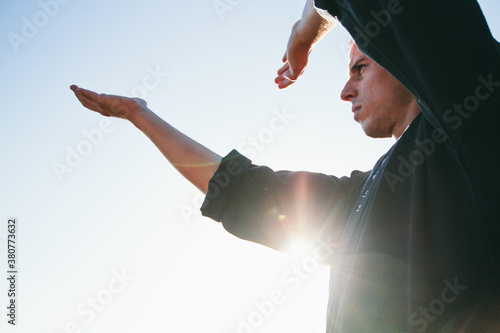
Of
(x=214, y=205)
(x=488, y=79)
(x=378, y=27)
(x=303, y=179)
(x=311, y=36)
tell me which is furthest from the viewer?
A: (x=303, y=179)

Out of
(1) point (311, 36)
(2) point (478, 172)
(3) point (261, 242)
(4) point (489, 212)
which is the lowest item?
(3) point (261, 242)

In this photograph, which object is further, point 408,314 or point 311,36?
point 311,36

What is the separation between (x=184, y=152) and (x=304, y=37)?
84cm

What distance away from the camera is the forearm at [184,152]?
6.50 ft

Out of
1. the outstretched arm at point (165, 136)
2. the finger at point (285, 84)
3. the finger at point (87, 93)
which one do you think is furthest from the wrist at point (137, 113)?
the finger at point (285, 84)

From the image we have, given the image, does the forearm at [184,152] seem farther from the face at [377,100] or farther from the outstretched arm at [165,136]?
the face at [377,100]

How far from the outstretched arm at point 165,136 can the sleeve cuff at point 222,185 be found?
0.18 ft

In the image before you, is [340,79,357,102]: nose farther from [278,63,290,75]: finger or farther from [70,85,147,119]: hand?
[70,85,147,119]: hand

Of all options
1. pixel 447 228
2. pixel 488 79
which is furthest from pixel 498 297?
pixel 488 79

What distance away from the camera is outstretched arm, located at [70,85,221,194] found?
1998 millimetres

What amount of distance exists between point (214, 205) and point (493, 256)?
47.7 inches

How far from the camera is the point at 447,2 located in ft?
3.44

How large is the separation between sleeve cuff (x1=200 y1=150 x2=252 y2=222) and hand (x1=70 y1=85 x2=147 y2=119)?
697 millimetres

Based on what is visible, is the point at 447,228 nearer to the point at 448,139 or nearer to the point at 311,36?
the point at 448,139
